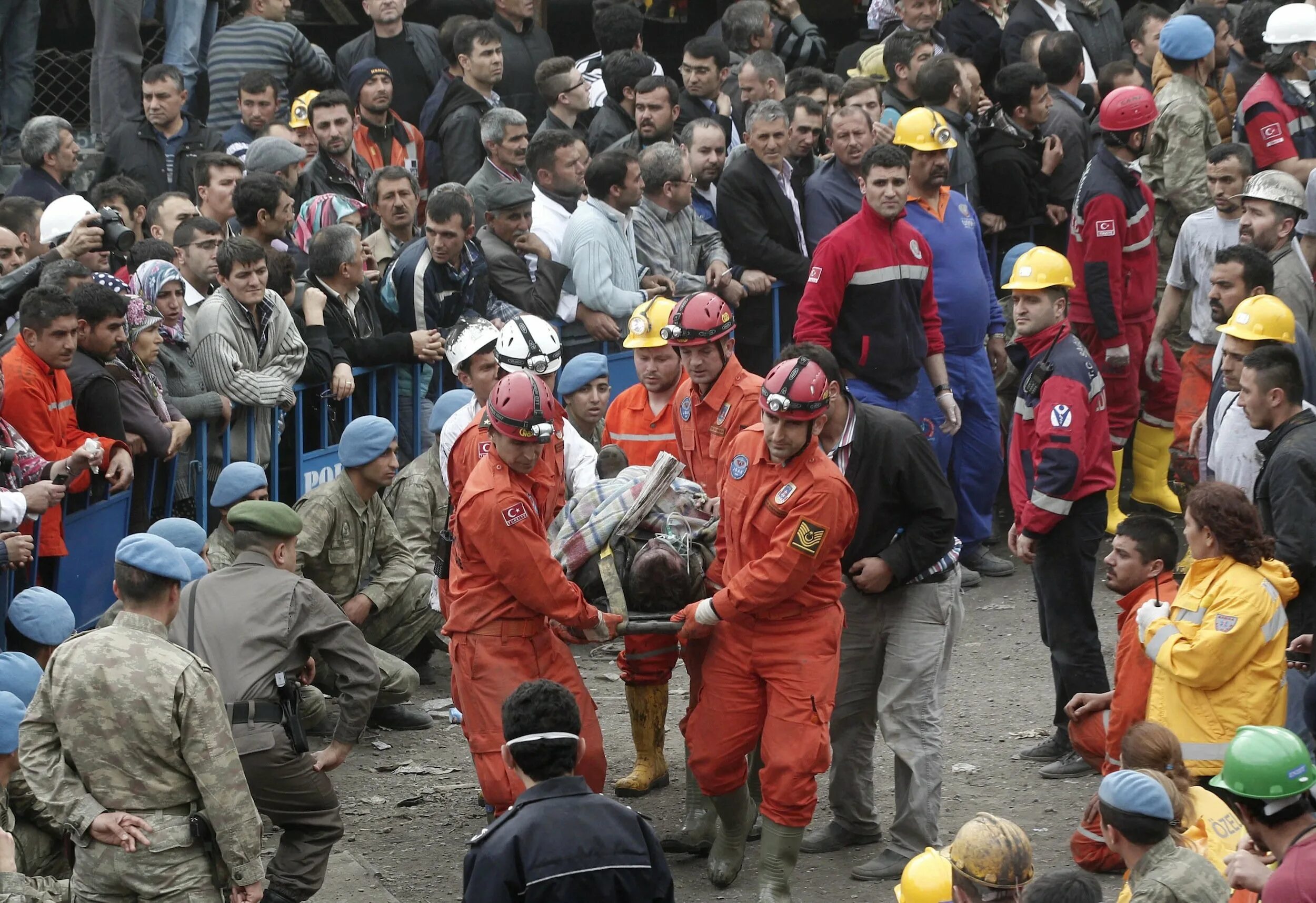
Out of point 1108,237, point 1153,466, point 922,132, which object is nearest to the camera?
point 922,132

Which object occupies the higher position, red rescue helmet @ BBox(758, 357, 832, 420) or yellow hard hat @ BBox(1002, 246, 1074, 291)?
yellow hard hat @ BBox(1002, 246, 1074, 291)

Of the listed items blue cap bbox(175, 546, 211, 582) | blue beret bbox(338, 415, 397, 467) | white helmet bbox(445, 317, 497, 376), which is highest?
white helmet bbox(445, 317, 497, 376)

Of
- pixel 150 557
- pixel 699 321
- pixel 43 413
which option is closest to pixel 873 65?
pixel 699 321

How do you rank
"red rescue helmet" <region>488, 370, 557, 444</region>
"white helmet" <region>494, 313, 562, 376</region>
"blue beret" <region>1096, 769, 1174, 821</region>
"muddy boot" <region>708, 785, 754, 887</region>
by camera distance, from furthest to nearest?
"white helmet" <region>494, 313, 562, 376</region>, "muddy boot" <region>708, 785, 754, 887</region>, "red rescue helmet" <region>488, 370, 557, 444</region>, "blue beret" <region>1096, 769, 1174, 821</region>

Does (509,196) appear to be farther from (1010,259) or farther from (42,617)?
(42,617)

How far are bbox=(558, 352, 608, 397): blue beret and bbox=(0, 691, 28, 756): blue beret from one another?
3643 mm

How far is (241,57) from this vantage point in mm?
11453

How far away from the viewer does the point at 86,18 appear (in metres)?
14.0

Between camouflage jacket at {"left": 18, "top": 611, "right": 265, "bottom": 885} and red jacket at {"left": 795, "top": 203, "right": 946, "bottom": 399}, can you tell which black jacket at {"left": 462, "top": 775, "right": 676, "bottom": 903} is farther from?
red jacket at {"left": 795, "top": 203, "right": 946, "bottom": 399}

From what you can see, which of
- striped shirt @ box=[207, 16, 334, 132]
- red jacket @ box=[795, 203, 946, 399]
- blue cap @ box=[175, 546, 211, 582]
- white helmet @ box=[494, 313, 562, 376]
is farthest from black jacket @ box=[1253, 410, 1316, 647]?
striped shirt @ box=[207, 16, 334, 132]

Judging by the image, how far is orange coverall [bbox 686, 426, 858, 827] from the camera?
629 cm

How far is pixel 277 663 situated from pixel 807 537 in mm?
Result: 1923

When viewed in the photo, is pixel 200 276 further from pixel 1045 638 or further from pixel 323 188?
pixel 1045 638

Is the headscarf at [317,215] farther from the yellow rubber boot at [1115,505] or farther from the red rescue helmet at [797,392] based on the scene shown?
the yellow rubber boot at [1115,505]
